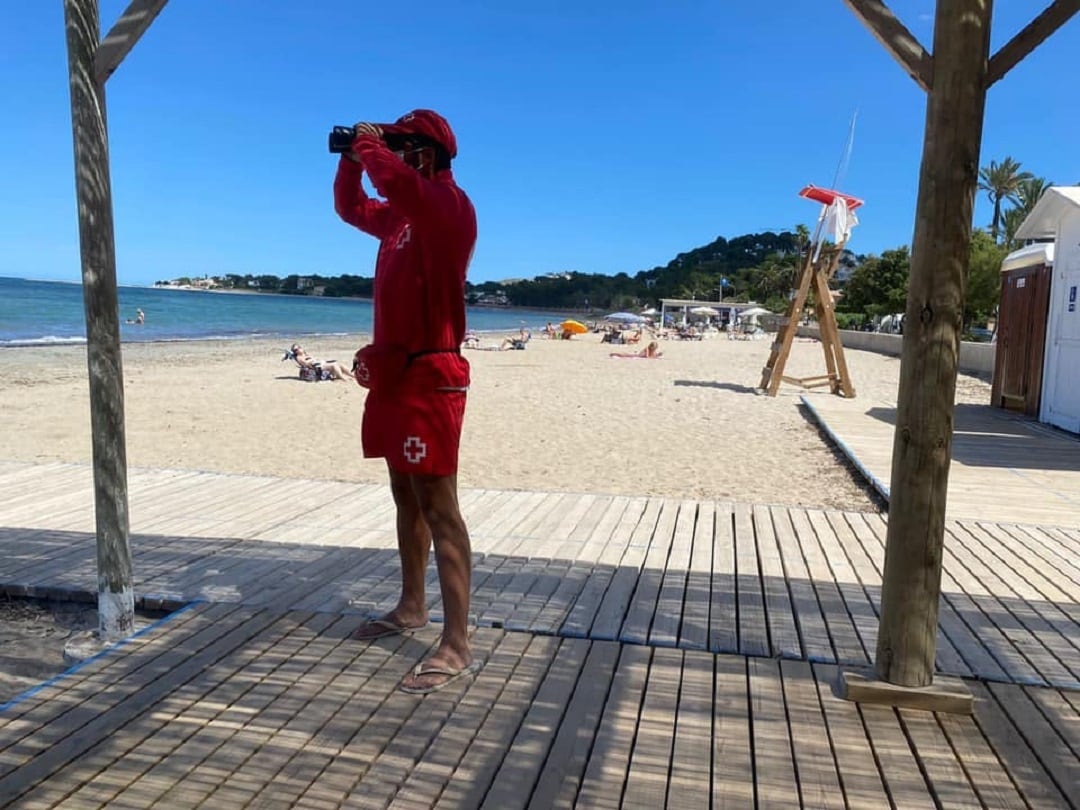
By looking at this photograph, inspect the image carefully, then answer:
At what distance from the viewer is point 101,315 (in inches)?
108

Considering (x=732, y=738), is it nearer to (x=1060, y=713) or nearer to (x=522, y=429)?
(x=1060, y=713)

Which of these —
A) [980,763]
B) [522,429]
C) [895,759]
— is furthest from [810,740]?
[522,429]

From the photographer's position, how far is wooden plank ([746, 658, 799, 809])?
1949 millimetres

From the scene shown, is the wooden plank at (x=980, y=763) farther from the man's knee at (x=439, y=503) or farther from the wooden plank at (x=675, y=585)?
the man's knee at (x=439, y=503)

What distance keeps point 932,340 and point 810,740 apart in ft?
3.90

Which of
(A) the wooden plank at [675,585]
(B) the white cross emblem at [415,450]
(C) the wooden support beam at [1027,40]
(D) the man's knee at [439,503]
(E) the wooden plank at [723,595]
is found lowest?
(A) the wooden plank at [675,585]

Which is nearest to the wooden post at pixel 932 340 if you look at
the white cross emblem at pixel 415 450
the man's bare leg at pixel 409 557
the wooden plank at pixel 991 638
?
the wooden plank at pixel 991 638

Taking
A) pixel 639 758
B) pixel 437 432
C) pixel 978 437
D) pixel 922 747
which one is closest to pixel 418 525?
pixel 437 432

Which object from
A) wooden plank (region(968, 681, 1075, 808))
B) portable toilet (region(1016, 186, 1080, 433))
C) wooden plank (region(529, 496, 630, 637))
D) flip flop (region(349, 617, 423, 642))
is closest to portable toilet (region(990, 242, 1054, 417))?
portable toilet (region(1016, 186, 1080, 433))

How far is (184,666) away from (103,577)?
1.74 ft

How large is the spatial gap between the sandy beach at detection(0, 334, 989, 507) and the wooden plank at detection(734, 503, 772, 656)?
5.31ft

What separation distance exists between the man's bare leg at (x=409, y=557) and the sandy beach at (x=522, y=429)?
11.0 feet

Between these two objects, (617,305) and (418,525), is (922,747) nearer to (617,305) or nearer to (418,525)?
(418,525)

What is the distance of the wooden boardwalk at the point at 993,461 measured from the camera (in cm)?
521
